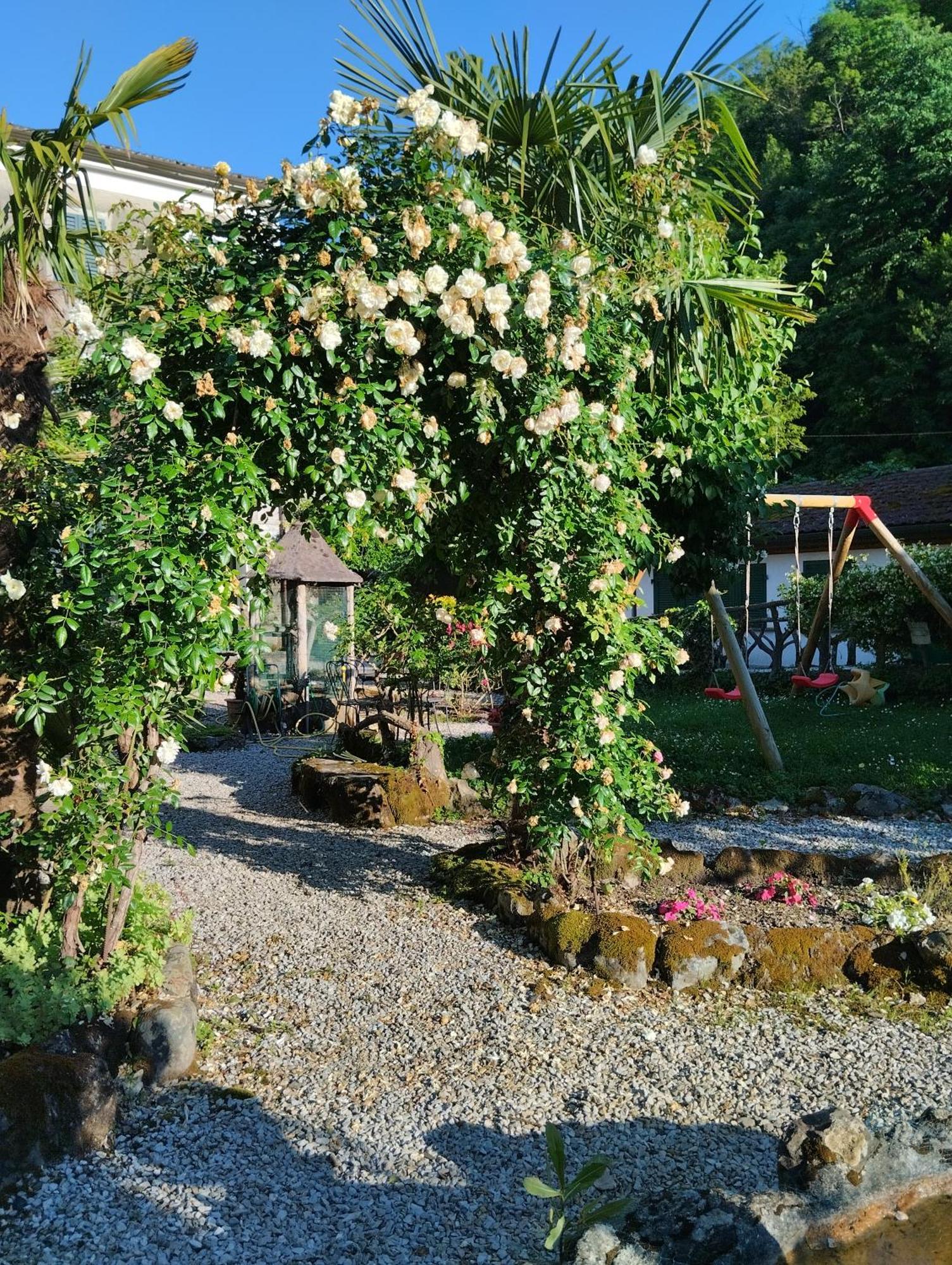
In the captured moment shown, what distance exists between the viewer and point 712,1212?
243cm

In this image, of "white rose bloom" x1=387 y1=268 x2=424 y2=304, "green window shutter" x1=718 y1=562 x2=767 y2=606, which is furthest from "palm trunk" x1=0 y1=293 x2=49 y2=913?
"green window shutter" x1=718 y1=562 x2=767 y2=606

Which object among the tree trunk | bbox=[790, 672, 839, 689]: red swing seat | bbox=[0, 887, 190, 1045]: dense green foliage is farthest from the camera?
bbox=[790, 672, 839, 689]: red swing seat

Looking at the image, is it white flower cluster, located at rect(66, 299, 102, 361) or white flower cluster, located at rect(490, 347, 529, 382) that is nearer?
white flower cluster, located at rect(66, 299, 102, 361)

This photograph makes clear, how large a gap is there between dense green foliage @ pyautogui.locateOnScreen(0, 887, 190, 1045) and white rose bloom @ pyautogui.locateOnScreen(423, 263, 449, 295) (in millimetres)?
2763

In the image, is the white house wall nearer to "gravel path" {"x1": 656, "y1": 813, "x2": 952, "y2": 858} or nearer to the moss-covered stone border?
"gravel path" {"x1": 656, "y1": 813, "x2": 952, "y2": 858}

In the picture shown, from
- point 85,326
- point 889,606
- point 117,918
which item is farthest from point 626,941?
point 889,606

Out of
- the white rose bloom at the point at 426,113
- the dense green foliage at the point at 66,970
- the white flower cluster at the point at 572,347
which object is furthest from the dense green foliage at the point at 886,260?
the dense green foliage at the point at 66,970

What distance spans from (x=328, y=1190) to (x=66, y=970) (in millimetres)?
1388

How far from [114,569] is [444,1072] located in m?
2.16

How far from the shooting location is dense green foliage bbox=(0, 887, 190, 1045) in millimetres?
3467

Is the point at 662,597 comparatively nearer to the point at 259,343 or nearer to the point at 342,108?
the point at 342,108

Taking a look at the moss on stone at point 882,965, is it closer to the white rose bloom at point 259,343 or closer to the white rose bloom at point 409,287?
the white rose bloom at point 409,287

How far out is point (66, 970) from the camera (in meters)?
3.74

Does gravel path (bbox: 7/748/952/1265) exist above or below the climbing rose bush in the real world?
below
